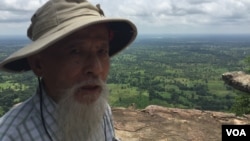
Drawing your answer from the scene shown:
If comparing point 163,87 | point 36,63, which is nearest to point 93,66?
point 36,63

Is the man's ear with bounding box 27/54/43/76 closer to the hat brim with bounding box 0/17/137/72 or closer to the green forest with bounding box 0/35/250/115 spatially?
the hat brim with bounding box 0/17/137/72

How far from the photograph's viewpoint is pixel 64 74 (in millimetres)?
2297

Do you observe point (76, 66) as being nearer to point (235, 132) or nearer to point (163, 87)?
point (235, 132)

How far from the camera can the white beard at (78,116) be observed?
7.55 ft

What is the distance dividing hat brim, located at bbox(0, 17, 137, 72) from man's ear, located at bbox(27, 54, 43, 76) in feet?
0.25

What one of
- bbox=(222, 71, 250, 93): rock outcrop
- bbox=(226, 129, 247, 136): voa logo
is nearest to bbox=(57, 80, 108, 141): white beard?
bbox=(226, 129, 247, 136): voa logo

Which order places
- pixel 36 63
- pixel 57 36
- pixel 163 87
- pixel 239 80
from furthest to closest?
pixel 163 87
pixel 239 80
pixel 36 63
pixel 57 36

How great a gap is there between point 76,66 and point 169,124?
4784mm

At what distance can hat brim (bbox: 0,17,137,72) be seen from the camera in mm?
2131

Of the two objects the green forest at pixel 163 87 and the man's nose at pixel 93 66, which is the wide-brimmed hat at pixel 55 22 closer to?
the man's nose at pixel 93 66

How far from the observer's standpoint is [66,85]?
7.59 feet

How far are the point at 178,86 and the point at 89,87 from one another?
7963 centimetres

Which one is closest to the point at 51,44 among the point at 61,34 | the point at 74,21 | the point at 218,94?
the point at 61,34

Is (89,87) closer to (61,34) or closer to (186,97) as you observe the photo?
(61,34)
